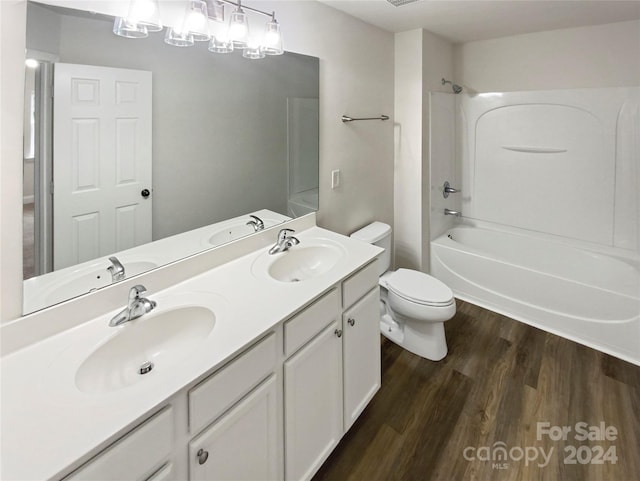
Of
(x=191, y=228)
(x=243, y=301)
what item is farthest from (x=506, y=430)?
(x=191, y=228)

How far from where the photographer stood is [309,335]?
4.36 feet

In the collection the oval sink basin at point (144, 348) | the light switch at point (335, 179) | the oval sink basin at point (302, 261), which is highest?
the light switch at point (335, 179)

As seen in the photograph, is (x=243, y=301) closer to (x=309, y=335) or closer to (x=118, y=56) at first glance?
(x=309, y=335)

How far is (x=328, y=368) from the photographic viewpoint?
1.45 m

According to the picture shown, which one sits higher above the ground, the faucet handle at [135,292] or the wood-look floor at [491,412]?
the faucet handle at [135,292]

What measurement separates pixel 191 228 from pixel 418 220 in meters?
2.01

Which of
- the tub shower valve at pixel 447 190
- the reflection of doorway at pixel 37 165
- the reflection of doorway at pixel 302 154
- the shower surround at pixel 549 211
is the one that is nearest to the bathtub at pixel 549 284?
the shower surround at pixel 549 211

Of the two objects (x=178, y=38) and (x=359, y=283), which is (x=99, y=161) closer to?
(x=178, y=38)

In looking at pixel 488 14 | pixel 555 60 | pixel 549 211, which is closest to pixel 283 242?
pixel 488 14

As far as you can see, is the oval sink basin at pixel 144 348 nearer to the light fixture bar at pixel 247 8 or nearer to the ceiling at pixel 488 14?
the light fixture bar at pixel 247 8

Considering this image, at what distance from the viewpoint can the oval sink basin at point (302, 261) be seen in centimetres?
169

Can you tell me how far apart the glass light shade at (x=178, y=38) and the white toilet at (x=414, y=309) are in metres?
1.55

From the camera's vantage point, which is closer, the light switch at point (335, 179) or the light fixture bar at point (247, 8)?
the light fixture bar at point (247, 8)

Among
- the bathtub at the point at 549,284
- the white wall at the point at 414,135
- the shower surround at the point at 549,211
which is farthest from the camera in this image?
the white wall at the point at 414,135
